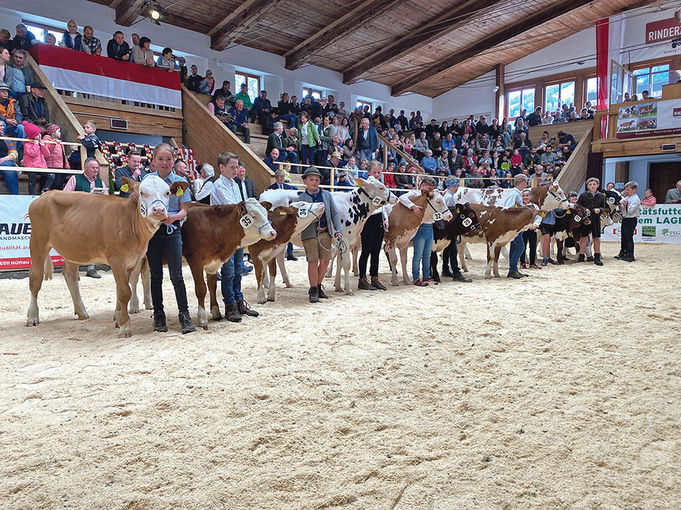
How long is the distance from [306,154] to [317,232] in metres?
9.21

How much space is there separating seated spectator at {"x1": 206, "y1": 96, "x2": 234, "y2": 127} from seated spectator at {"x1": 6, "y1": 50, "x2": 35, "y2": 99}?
174 inches

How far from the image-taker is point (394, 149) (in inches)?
725

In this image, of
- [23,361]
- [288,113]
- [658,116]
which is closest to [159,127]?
[288,113]

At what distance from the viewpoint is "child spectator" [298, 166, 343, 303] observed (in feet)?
19.5

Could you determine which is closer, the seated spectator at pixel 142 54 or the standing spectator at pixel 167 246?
the standing spectator at pixel 167 246

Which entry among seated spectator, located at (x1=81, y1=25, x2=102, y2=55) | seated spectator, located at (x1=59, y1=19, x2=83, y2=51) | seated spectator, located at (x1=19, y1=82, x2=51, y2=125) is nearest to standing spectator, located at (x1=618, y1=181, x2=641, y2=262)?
seated spectator, located at (x1=19, y1=82, x2=51, y2=125)

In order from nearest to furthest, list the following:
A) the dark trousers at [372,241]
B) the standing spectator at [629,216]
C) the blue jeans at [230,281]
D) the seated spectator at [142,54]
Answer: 1. the blue jeans at [230,281]
2. the dark trousers at [372,241]
3. the standing spectator at [629,216]
4. the seated spectator at [142,54]

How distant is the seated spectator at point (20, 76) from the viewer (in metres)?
9.93

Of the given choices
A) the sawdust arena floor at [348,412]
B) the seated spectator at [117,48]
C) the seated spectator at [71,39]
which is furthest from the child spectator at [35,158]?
the sawdust arena floor at [348,412]

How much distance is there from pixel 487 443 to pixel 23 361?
3.59 meters

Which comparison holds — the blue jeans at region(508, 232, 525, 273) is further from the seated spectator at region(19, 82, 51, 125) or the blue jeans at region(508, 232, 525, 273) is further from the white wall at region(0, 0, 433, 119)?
the white wall at region(0, 0, 433, 119)

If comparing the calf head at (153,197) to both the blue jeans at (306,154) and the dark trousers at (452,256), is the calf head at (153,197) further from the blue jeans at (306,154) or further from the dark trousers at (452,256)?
the blue jeans at (306,154)

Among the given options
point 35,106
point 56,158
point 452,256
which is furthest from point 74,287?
point 35,106

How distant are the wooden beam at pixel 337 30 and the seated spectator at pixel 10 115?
39.8ft
